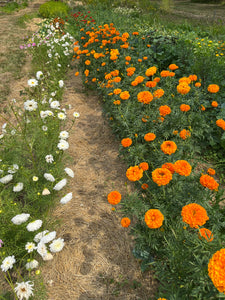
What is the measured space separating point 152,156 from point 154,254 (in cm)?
102

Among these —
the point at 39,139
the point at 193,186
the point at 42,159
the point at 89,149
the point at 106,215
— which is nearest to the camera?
the point at 193,186

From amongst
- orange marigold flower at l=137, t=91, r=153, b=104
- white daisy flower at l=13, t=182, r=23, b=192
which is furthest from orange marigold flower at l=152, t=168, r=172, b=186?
white daisy flower at l=13, t=182, r=23, b=192

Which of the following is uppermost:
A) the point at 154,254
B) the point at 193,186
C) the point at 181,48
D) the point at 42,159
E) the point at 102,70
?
the point at 181,48

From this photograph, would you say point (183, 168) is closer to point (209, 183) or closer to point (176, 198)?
point (209, 183)

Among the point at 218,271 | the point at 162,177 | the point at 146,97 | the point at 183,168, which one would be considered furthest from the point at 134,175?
the point at 146,97

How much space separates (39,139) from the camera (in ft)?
9.01

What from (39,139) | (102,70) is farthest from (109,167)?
(102,70)

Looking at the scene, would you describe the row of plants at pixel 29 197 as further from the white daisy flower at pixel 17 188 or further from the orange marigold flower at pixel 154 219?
the orange marigold flower at pixel 154 219

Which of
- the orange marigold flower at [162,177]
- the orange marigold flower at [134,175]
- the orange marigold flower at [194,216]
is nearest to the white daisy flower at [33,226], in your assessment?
the orange marigold flower at [134,175]

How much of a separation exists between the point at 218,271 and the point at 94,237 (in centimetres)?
145

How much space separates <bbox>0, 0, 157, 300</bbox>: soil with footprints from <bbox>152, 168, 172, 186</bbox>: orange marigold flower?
1003 millimetres

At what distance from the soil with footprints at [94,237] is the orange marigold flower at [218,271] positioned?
3.42ft

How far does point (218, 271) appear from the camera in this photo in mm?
895

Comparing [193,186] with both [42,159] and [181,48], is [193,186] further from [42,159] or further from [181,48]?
[181,48]
